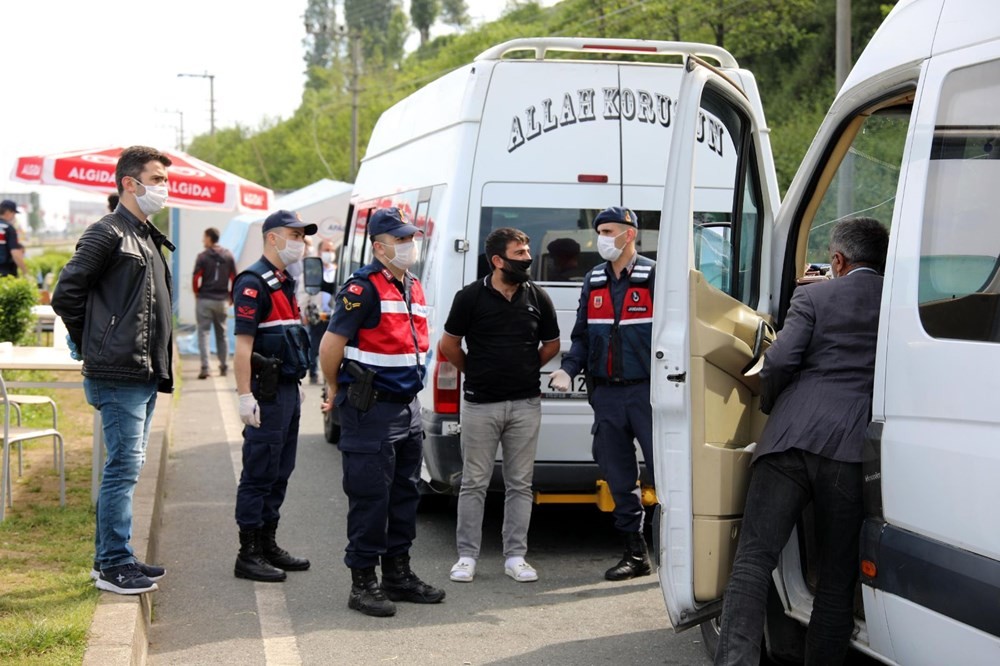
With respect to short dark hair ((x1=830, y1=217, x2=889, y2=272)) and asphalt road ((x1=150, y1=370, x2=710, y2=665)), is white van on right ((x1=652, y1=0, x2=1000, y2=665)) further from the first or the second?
asphalt road ((x1=150, y1=370, x2=710, y2=665))

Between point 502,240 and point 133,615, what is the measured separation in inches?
99.6

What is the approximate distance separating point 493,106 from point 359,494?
2.29 m

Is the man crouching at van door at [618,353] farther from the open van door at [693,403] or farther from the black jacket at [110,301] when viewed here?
the black jacket at [110,301]

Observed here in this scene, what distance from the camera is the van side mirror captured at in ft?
31.9

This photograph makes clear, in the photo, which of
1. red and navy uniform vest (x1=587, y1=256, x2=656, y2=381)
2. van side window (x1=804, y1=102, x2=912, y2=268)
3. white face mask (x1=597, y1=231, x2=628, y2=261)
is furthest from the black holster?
van side window (x1=804, y1=102, x2=912, y2=268)

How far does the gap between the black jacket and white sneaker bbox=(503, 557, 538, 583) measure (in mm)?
2217

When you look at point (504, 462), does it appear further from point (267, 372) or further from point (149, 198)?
point (149, 198)

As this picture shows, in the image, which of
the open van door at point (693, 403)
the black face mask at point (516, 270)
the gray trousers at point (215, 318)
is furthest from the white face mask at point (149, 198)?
the gray trousers at point (215, 318)

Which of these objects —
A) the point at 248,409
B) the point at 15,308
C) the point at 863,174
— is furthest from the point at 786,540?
the point at 15,308

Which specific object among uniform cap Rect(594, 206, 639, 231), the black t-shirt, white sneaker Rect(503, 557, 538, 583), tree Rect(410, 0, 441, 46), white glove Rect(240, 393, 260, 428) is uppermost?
tree Rect(410, 0, 441, 46)

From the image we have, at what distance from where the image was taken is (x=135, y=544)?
631cm

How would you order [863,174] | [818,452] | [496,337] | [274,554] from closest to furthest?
[818,452]
[863,174]
[496,337]
[274,554]

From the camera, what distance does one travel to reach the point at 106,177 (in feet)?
41.4

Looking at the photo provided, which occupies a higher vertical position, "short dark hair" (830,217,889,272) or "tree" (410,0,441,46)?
"tree" (410,0,441,46)
